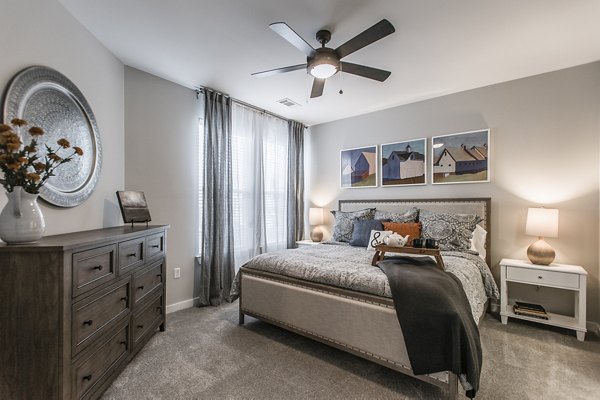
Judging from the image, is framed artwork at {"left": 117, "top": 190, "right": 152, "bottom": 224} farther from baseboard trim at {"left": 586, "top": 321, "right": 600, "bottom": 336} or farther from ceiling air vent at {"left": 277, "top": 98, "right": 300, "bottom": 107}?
baseboard trim at {"left": 586, "top": 321, "right": 600, "bottom": 336}

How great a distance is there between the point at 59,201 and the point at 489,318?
4268mm

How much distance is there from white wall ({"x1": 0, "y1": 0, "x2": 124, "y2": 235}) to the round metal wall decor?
7 centimetres

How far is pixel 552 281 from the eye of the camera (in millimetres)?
2650

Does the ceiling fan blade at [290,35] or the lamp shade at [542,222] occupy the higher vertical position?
the ceiling fan blade at [290,35]

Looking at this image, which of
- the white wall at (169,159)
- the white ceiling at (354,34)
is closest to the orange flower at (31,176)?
the white ceiling at (354,34)

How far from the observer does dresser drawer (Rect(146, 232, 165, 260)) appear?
93.1 inches

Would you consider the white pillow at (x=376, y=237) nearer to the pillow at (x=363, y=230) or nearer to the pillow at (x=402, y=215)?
the pillow at (x=363, y=230)

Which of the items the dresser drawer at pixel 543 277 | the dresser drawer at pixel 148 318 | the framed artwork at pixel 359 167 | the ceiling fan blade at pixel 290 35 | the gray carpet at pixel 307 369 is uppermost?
the ceiling fan blade at pixel 290 35

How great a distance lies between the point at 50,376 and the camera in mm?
1360

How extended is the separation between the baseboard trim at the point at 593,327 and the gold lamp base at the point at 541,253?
719 millimetres

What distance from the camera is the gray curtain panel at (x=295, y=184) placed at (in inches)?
183

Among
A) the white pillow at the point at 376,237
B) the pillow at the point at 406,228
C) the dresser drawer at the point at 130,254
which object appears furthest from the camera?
the pillow at the point at 406,228

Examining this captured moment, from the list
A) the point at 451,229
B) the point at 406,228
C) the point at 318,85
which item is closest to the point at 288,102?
the point at 318,85

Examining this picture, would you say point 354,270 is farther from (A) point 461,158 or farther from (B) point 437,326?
(A) point 461,158
